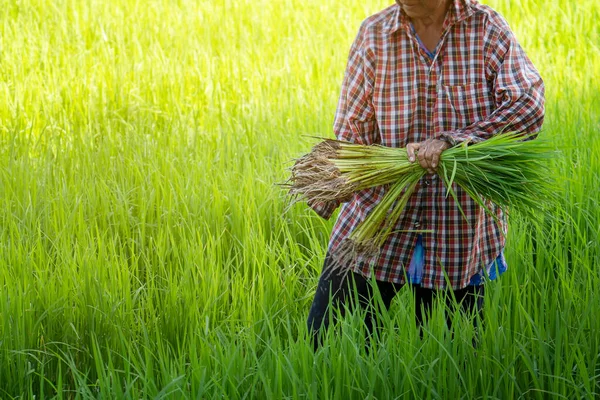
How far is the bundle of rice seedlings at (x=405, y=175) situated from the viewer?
2.14m

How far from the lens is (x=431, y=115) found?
2291mm

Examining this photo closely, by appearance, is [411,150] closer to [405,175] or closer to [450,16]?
[405,175]

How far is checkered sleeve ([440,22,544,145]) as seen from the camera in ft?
7.11

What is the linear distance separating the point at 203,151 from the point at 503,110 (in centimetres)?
201

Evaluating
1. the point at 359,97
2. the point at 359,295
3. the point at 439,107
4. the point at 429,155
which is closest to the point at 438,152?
the point at 429,155

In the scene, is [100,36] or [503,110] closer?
[503,110]

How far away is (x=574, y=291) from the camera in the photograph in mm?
2391

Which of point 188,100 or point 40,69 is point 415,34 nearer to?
point 188,100

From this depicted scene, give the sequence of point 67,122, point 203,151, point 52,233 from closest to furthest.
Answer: point 52,233
point 203,151
point 67,122

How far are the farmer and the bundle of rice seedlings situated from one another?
0.05 metres

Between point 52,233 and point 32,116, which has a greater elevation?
point 32,116

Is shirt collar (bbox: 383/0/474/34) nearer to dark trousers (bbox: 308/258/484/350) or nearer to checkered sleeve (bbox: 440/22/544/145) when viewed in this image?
checkered sleeve (bbox: 440/22/544/145)

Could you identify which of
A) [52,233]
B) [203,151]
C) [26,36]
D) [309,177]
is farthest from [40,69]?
[309,177]

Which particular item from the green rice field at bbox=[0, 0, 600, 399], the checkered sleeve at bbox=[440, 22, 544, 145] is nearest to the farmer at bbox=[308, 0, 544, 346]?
the checkered sleeve at bbox=[440, 22, 544, 145]
